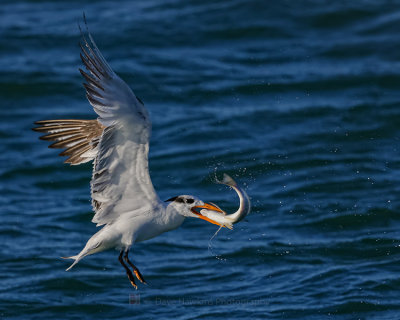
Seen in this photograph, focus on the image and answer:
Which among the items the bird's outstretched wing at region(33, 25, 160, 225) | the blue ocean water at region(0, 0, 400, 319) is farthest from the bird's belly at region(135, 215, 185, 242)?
the blue ocean water at region(0, 0, 400, 319)

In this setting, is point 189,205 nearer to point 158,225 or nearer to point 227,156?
point 158,225

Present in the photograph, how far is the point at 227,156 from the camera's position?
47.8 feet

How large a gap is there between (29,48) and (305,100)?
625cm

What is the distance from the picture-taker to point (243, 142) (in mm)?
15031

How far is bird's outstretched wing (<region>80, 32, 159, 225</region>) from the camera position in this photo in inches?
289

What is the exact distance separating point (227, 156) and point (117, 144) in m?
7.08

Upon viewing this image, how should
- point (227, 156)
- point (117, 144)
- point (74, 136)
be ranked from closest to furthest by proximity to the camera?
point (117, 144)
point (74, 136)
point (227, 156)

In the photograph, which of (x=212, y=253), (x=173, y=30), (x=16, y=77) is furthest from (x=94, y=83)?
(x=173, y=30)

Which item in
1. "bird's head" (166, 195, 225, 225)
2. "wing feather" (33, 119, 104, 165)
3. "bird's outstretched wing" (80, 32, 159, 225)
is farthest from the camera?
"wing feather" (33, 119, 104, 165)

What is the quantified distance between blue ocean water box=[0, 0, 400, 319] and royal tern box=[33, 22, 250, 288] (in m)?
2.75

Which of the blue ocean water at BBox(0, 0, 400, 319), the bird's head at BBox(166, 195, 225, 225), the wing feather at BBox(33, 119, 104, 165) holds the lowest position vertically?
the blue ocean water at BBox(0, 0, 400, 319)

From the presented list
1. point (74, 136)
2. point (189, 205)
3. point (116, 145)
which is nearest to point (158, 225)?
point (189, 205)

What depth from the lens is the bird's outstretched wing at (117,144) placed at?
734cm

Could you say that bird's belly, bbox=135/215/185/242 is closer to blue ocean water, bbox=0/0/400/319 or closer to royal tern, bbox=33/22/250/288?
royal tern, bbox=33/22/250/288
